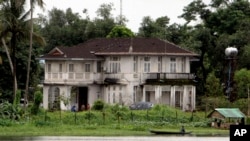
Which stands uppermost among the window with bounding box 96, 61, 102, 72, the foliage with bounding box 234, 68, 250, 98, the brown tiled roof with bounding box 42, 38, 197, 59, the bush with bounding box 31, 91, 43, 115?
the brown tiled roof with bounding box 42, 38, 197, 59

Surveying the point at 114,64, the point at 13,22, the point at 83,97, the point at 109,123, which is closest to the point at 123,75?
the point at 114,64

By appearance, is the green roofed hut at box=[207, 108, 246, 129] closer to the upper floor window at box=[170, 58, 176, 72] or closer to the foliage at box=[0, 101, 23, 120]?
the foliage at box=[0, 101, 23, 120]

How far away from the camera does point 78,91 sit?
197 ft

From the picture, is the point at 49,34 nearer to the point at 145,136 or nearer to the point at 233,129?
the point at 145,136

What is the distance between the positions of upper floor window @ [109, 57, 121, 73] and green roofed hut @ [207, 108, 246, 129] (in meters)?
14.5

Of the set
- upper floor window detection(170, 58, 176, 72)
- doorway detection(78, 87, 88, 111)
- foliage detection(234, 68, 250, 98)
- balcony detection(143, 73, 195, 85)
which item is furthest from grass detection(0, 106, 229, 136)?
doorway detection(78, 87, 88, 111)

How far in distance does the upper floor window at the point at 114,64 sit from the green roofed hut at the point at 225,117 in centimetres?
1452

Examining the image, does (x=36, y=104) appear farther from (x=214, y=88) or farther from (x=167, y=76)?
(x=214, y=88)

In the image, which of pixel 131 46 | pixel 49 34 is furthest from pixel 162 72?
pixel 49 34

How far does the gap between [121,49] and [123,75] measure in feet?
7.26

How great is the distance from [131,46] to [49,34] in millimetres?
26784

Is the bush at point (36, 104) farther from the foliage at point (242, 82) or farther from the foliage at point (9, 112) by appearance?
the foliage at point (242, 82)

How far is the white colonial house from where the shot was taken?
57.9m

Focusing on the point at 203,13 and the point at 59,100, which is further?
the point at 203,13
